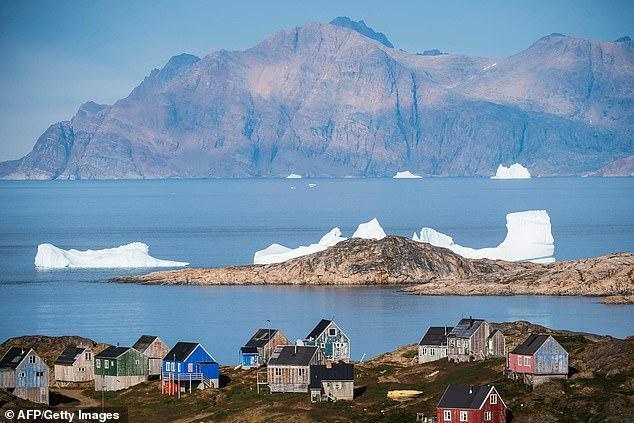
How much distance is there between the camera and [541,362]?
66.0m

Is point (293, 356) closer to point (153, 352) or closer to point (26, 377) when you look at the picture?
point (153, 352)

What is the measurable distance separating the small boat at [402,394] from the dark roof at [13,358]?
62.3ft

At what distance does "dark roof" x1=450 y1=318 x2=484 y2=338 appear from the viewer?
7806 cm

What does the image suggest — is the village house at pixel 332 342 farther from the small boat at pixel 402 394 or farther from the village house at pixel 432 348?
the small boat at pixel 402 394

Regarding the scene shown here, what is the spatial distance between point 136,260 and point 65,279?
15.7 meters

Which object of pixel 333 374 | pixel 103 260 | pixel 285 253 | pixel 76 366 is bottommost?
pixel 333 374

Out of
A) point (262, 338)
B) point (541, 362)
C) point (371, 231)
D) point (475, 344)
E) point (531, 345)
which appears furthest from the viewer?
point (371, 231)

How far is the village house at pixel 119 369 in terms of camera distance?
248 ft

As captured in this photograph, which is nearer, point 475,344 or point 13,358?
point 13,358

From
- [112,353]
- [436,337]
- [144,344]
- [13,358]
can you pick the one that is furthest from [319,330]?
[13,358]

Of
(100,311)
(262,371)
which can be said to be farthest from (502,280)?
(262,371)

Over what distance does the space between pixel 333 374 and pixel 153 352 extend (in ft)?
44.9

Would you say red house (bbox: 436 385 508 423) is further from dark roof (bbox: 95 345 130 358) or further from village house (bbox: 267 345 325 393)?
dark roof (bbox: 95 345 130 358)

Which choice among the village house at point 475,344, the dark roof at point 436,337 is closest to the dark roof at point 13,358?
the dark roof at point 436,337
